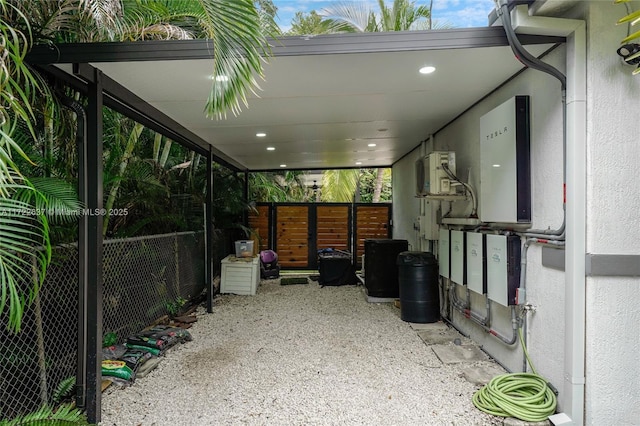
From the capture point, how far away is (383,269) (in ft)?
19.4

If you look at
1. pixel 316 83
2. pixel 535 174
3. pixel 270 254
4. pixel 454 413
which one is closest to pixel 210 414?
pixel 454 413

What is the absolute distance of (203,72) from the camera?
113 inches

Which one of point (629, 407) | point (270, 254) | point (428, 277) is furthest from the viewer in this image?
point (270, 254)

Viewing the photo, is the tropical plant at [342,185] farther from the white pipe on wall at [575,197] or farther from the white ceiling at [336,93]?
the white pipe on wall at [575,197]

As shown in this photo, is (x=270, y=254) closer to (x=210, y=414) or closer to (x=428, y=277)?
(x=428, y=277)

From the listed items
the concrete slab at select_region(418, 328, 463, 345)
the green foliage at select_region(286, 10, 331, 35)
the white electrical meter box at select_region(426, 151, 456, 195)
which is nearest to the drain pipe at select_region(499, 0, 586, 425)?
the concrete slab at select_region(418, 328, 463, 345)

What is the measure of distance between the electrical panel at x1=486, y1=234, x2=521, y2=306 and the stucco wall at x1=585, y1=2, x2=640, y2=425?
709 millimetres

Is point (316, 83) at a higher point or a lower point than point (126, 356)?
higher

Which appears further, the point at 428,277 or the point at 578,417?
the point at 428,277

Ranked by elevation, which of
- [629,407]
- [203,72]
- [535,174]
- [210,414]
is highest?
[203,72]

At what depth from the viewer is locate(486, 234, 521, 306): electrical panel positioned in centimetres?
297

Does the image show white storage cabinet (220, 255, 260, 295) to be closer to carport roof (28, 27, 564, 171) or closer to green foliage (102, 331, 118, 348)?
carport roof (28, 27, 564, 171)

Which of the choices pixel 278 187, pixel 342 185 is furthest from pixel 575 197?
pixel 278 187

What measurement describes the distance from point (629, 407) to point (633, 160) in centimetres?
149
